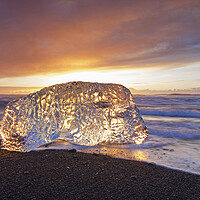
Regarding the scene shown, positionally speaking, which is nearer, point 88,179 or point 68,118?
point 88,179

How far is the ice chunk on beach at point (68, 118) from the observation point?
293 cm

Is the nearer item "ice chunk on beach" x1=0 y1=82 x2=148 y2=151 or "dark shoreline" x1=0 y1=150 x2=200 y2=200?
"dark shoreline" x1=0 y1=150 x2=200 y2=200

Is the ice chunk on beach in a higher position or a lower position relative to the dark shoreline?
higher

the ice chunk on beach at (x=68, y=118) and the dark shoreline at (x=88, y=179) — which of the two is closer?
the dark shoreline at (x=88, y=179)

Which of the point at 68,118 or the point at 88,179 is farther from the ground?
the point at 68,118

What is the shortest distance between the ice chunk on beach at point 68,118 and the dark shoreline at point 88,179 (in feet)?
1.18

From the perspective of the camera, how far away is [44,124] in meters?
2.97

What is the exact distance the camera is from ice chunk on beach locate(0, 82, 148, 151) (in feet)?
9.62

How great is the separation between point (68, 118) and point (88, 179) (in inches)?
49.3

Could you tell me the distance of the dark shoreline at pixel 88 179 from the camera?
1680 mm

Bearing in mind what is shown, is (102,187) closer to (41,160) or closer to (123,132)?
(41,160)

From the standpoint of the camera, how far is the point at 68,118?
9.93 feet

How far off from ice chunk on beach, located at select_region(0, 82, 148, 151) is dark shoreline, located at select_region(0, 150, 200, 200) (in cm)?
36

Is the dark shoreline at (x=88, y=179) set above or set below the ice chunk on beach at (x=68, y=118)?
below
